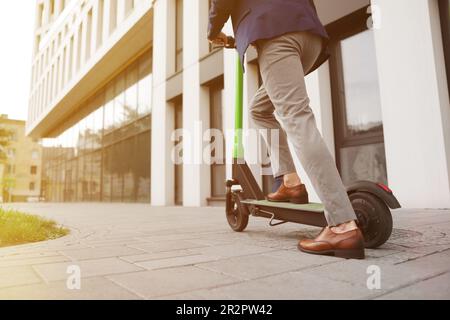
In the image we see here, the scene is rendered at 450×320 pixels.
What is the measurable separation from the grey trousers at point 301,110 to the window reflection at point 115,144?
10.8m

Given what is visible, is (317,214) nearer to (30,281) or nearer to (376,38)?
(30,281)

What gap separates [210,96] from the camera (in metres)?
9.37

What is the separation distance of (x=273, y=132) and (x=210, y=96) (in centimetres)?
692

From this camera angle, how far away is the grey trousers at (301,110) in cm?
181

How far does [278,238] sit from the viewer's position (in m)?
2.59

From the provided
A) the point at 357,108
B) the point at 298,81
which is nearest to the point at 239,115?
the point at 298,81

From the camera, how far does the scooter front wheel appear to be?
2.99 meters

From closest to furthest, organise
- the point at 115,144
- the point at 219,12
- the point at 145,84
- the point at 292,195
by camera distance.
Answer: the point at 219,12 → the point at 292,195 → the point at 145,84 → the point at 115,144

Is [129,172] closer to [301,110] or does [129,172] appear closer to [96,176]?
[96,176]

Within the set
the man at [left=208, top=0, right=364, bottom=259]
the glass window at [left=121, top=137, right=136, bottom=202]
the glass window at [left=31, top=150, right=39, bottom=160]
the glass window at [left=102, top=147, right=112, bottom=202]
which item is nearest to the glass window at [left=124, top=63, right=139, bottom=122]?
the glass window at [left=121, top=137, right=136, bottom=202]

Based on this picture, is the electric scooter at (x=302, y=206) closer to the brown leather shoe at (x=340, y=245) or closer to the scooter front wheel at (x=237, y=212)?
the scooter front wheel at (x=237, y=212)

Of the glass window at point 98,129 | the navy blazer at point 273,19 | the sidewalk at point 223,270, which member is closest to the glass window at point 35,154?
the glass window at point 98,129

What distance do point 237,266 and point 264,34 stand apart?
1242mm
